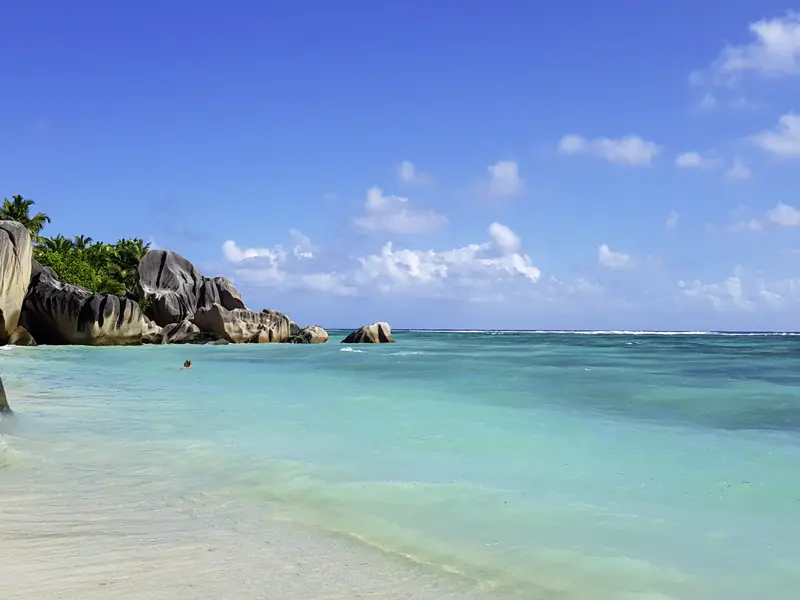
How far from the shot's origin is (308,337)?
195 feet

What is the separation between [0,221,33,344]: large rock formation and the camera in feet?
110

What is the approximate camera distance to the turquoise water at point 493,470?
4.59m

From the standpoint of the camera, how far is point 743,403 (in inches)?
587

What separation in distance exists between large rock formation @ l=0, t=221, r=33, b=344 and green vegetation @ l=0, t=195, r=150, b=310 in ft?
54.2

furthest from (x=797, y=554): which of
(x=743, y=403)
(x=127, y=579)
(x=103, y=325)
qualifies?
(x=103, y=325)

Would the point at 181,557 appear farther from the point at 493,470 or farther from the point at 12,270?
the point at 12,270

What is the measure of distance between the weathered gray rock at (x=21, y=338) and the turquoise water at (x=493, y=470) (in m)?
25.9

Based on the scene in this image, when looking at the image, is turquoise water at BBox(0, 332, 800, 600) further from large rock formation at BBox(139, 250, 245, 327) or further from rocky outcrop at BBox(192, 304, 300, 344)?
large rock formation at BBox(139, 250, 245, 327)

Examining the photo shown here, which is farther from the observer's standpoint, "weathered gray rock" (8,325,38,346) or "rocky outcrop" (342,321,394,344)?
"rocky outcrop" (342,321,394,344)

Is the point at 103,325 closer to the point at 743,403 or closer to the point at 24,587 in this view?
the point at 743,403

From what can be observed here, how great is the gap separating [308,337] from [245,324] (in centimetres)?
692

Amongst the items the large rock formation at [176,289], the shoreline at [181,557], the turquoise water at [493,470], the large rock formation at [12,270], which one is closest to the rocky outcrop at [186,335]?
the large rock formation at [176,289]

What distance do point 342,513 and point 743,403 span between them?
42.1 feet

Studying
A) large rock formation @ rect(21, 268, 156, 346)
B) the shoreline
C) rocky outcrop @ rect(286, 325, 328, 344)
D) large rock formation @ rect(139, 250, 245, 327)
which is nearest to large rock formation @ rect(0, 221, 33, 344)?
large rock formation @ rect(21, 268, 156, 346)
